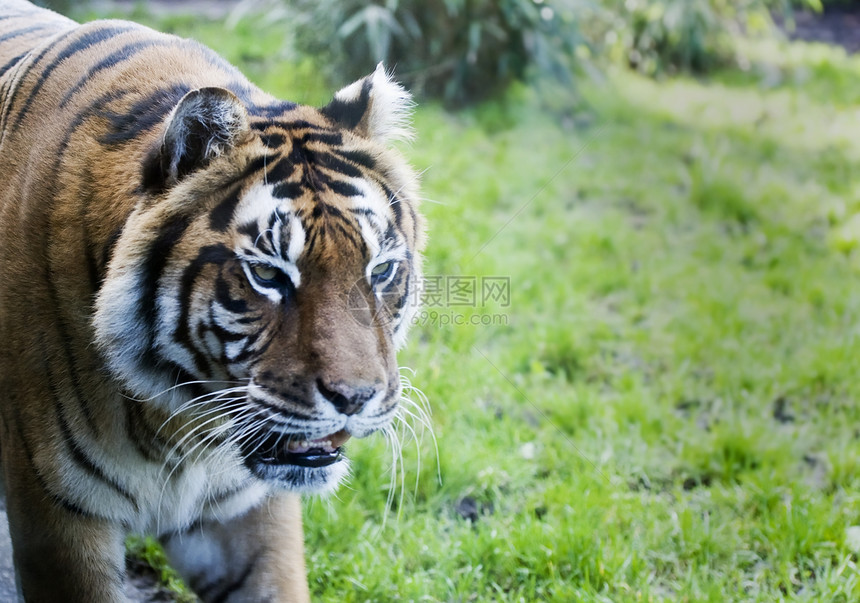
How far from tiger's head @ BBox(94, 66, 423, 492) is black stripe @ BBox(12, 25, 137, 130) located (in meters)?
0.68

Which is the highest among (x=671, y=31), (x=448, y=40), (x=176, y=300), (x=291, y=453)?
(x=671, y=31)

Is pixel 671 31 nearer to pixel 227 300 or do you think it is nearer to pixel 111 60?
pixel 111 60

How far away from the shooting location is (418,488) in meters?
3.62

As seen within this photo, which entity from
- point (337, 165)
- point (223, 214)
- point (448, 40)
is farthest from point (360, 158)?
point (448, 40)

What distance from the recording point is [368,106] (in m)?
2.56

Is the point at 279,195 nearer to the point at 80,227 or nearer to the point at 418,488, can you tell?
the point at 80,227

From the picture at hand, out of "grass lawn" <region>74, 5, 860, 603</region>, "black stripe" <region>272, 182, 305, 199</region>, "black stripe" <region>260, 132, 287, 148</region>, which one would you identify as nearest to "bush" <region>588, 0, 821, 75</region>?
"grass lawn" <region>74, 5, 860, 603</region>

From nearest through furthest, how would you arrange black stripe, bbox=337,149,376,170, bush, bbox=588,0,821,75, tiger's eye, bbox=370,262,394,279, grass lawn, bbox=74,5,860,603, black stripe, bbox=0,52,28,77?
1. tiger's eye, bbox=370,262,394,279
2. black stripe, bbox=337,149,376,170
3. black stripe, bbox=0,52,28,77
4. grass lawn, bbox=74,5,860,603
5. bush, bbox=588,0,821,75

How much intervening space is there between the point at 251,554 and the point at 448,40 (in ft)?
17.2

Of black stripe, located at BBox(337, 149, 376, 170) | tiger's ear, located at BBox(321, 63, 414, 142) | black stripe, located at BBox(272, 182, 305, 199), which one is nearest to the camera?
black stripe, located at BBox(272, 182, 305, 199)

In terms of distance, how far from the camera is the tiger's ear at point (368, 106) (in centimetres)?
256

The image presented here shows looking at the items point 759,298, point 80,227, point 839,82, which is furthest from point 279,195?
point 839,82

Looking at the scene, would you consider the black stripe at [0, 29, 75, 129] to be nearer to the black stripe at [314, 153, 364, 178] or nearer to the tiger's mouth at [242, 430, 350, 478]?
the black stripe at [314, 153, 364, 178]

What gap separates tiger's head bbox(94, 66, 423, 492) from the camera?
83.7 inches
